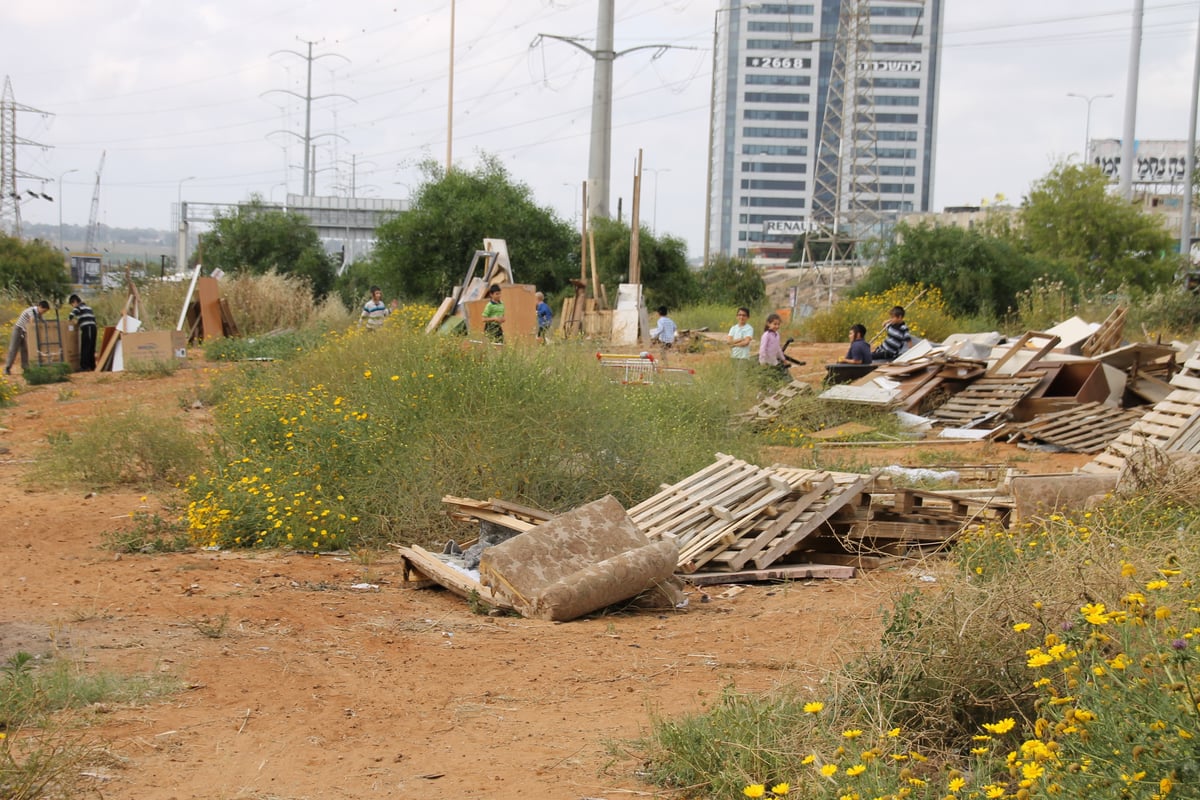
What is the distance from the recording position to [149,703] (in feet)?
15.9

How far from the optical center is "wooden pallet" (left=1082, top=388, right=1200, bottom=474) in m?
9.24

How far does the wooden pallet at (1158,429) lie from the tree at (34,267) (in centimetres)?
3590

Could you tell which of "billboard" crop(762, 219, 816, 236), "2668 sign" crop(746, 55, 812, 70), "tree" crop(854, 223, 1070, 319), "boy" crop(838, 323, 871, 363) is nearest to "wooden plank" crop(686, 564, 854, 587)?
"boy" crop(838, 323, 871, 363)

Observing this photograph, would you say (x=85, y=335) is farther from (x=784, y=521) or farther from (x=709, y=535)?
(x=784, y=521)

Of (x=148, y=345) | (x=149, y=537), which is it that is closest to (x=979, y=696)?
(x=149, y=537)

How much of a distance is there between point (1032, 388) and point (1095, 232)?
87.7 feet

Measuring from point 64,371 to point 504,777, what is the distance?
1831cm

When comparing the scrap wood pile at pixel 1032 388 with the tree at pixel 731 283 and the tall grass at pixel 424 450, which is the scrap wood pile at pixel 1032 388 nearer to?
the tall grass at pixel 424 450

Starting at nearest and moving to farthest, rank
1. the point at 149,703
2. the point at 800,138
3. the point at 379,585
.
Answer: the point at 149,703
the point at 379,585
the point at 800,138

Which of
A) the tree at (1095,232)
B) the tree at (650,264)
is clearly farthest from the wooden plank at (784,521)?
the tree at (1095,232)

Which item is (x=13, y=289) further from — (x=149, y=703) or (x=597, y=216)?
A: (x=149, y=703)

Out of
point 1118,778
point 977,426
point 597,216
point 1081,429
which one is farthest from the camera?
point 597,216

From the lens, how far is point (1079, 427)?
1322 cm

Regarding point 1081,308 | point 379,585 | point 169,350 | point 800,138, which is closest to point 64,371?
point 169,350
